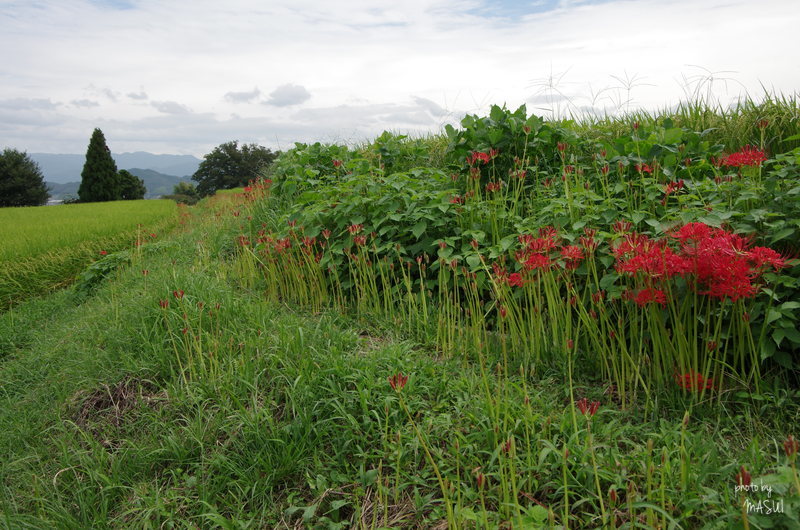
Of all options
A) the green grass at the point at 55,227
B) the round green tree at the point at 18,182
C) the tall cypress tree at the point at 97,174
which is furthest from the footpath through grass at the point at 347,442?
the round green tree at the point at 18,182

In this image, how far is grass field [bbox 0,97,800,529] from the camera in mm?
1775

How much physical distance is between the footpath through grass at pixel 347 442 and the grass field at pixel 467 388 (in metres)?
0.01

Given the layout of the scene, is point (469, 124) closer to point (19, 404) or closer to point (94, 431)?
point (94, 431)

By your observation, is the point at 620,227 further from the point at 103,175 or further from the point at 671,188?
the point at 103,175

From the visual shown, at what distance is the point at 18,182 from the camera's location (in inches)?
1203

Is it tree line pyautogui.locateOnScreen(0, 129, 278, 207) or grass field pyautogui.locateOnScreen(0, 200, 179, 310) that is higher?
tree line pyautogui.locateOnScreen(0, 129, 278, 207)

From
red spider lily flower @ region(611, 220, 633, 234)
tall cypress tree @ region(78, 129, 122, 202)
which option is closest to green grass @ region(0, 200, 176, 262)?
red spider lily flower @ region(611, 220, 633, 234)

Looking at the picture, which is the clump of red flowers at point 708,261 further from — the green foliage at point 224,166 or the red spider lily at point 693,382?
the green foliage at point 224,166

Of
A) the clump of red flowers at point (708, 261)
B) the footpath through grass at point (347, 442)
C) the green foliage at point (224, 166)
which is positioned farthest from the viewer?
the green foliage at point (224, 166)

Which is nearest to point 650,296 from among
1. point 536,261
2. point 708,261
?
point 708,261

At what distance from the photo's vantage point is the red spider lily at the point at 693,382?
7.36ft

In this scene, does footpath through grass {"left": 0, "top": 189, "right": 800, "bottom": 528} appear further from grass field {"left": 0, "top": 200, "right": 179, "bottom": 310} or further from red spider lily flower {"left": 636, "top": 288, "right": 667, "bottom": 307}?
grass field {"left": 0, "top": 200, "right": 179, "bottom": 310}

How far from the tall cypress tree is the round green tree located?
5.24m

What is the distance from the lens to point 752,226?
8.26ft
